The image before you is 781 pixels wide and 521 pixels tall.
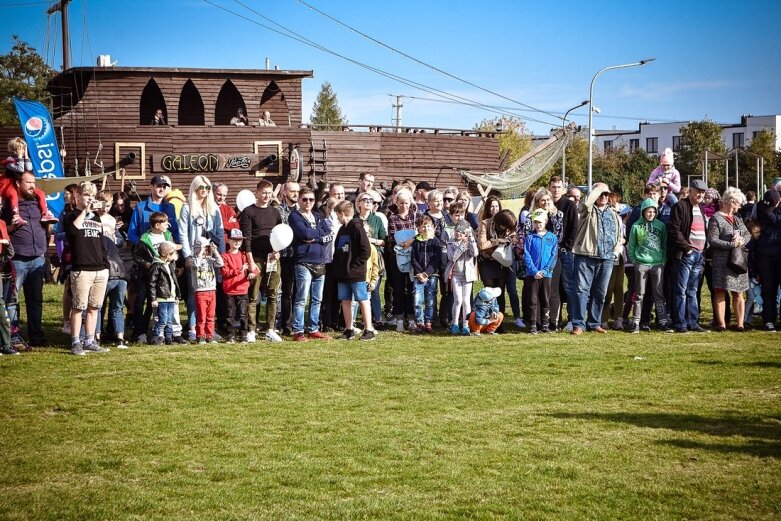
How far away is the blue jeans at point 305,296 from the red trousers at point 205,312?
3.85 feet

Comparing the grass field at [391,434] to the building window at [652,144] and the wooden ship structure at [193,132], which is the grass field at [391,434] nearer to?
the wooden ship structure at [193,132]

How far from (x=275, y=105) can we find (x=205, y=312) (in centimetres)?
2275

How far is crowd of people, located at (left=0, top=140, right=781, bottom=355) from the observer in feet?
39.0

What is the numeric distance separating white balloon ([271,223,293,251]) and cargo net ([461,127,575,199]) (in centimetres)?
2227

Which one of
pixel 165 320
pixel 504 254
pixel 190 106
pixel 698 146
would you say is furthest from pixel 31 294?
pixel 698 146

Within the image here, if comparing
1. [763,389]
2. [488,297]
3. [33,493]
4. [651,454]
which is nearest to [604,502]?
[651,454]

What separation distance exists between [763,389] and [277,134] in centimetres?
2410

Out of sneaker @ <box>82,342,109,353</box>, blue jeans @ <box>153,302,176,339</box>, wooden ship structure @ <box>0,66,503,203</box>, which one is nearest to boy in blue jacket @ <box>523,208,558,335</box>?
blue jeans @ <box>153,302,176,339</box>

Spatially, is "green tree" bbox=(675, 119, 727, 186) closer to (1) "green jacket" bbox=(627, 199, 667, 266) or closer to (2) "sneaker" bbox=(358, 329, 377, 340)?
(1) "green jacket" bbox=(627, 199, 667, 266)

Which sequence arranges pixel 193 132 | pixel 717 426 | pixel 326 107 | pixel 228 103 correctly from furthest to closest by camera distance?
pixel 326 107 → pixel 228 103 → pixel 193 132 → pixel 717 426

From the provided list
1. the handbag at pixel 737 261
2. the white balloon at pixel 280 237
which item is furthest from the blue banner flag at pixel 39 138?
the handbag at pixel 737 261

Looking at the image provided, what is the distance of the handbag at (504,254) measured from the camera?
1362 cm

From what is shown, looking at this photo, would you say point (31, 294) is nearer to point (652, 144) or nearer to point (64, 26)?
point (64, 26)

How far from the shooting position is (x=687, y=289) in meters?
13.9
